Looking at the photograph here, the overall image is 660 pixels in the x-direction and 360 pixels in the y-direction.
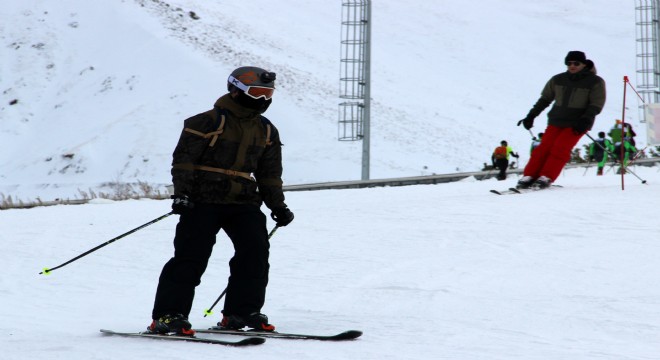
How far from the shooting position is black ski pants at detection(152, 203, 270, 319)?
20.5 feet

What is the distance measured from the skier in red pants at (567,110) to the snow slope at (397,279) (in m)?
0.52

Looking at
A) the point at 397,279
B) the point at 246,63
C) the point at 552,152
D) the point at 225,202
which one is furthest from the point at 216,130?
the point at 246,63

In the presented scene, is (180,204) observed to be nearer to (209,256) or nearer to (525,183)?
(209,256)

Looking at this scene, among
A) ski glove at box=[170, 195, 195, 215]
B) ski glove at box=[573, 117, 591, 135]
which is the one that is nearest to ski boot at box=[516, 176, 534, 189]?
ski glove at box=[573, 117, 591, 135]

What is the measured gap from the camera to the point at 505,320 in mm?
6930

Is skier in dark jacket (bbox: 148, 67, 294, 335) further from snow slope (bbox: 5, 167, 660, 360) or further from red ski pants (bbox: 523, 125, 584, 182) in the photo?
red ski pants (bbox: 523, 125, 584, 182)

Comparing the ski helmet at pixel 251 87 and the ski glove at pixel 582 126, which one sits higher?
the ski helmet at pixel 251 87

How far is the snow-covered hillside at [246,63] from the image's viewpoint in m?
35.1

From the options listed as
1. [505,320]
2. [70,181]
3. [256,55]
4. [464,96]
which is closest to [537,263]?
[505,320]

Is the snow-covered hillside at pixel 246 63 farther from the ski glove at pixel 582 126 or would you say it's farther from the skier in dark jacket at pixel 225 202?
the skier in dark jacket at pixel 225 202

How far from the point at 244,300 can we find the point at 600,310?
245 centimetres

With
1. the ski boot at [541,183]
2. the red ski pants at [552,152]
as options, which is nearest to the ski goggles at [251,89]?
the red ski pants at [552,152]

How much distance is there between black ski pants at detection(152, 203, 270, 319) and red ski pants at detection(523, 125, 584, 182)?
313 inches

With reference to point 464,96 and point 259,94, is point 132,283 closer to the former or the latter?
point 259,94
